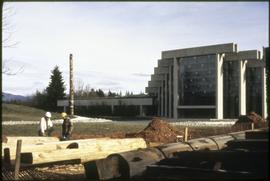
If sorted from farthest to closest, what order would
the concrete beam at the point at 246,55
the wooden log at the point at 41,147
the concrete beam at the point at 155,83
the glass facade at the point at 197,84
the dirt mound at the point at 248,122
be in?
the concrete beam at the point at 155,83 < the glass facade at the point at 197,84 < the concrete beam at the point at 246,55 < the dirt mound at the point at 248,122 < the wooden log at the point at 41,147

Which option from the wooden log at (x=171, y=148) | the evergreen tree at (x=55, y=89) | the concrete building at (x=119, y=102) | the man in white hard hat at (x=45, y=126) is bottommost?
the wooden log at (x=171, y=148)

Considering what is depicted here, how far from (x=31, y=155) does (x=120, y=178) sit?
9.11ft

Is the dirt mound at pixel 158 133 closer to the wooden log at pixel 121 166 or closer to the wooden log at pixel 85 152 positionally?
the wooden log at pixel 85 152

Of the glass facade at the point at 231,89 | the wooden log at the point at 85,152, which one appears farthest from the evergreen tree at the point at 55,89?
the wooden log at the point at 85,152

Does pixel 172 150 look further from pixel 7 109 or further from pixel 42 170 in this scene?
pixel 7 109

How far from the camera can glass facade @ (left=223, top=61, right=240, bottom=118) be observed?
55.5m

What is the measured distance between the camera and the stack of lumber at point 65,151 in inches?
462

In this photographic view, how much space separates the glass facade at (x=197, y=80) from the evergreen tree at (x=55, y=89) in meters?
31.6

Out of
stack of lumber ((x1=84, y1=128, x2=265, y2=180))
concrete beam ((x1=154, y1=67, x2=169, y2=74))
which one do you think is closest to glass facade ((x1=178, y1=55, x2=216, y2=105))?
concrete beam ((x1=154, y1=67, x2=169, y2=74))

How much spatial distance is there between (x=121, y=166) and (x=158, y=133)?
13382mm

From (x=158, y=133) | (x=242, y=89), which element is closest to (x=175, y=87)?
(x=242, y=89)

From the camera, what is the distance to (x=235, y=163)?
8.79 metres

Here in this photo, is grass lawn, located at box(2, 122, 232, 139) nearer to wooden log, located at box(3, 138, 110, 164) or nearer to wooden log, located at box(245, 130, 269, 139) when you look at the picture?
wooden log, located at box(3, 138, 110, 164)

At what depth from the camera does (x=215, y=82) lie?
55750mm
